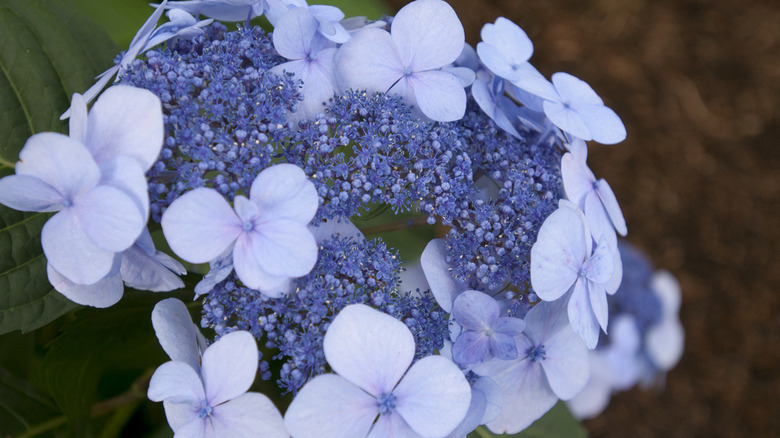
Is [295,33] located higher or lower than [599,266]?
higher

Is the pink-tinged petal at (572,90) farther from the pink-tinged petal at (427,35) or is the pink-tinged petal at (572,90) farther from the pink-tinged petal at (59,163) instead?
the pink-tinged petal at (59,163)

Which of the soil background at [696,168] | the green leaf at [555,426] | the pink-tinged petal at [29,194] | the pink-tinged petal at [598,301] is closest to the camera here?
the pink-tinged petal at [29,194]

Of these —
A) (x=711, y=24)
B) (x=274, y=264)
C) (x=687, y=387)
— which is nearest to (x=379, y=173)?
(x=274, y=264)

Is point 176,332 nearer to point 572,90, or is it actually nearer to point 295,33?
point 295,33

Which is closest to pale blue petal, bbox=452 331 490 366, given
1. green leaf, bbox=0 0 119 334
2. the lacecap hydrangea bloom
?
the lacecap hydrangea bloom

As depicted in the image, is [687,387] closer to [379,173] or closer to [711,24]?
[711,24]

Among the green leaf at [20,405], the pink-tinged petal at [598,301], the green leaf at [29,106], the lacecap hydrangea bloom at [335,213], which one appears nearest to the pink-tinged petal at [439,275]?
the lacecap hydrangea bloom at [335,213]

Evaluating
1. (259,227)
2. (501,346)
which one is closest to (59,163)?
(259,227)
